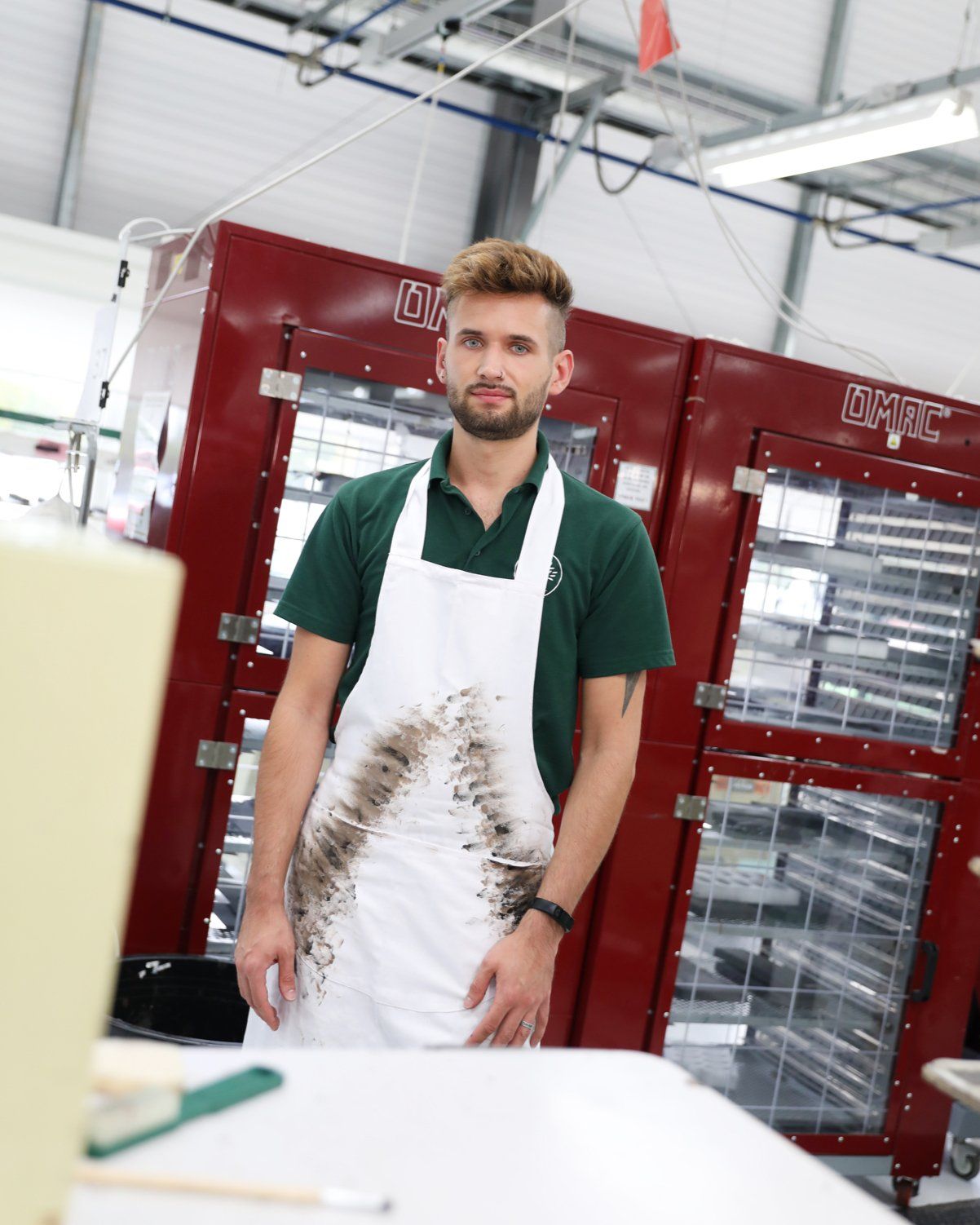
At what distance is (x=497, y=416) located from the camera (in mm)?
2020

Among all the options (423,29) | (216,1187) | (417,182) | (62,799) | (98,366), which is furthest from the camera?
(423,29)

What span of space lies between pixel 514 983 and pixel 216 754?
1340mm

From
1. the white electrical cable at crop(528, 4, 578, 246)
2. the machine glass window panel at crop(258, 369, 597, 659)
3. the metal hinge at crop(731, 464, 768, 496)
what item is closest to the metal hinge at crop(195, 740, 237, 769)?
the machine glass window panel at crop(258, 369, 597, 659)

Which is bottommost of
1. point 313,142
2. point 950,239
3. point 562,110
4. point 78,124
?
point 562,110

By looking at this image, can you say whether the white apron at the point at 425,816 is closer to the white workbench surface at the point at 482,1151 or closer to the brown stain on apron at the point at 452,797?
the brown stain on apron at the point at 452,797

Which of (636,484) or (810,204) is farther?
(810,204)

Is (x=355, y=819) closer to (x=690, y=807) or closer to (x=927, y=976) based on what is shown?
(x=690, y=807)

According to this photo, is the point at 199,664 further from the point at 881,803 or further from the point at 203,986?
the point at 881,803

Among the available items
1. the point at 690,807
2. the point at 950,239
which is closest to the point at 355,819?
the point at 690,807

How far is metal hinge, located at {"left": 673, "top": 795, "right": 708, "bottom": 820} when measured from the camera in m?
3.46

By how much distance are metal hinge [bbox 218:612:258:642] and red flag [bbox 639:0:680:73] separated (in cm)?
205

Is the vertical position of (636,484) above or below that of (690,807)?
above

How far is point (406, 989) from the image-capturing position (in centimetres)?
195

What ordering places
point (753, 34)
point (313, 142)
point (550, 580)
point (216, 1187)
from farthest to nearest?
1. point (753, 34)
2. point (313, 142)
3. point (550, 580)
4. point (216, 1187)
